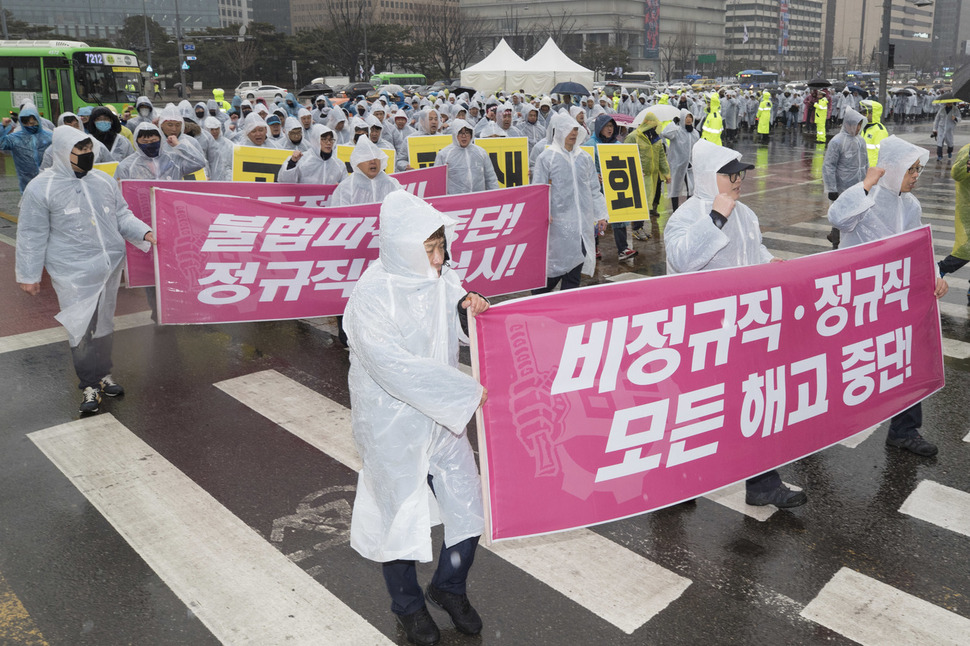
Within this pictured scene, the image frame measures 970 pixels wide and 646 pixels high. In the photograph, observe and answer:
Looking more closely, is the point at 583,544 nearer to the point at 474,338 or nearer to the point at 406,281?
the point at 474,338

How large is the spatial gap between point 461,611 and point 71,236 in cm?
425

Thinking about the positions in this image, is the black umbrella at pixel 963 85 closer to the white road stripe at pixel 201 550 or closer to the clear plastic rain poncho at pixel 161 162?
the clear plastic rain poncho at pixel 161 162

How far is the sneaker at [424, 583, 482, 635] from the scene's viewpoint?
3.49 metres

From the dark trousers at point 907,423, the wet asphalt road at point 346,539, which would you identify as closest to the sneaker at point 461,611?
the wet asphalt road at point 346,539

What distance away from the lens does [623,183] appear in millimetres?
10906

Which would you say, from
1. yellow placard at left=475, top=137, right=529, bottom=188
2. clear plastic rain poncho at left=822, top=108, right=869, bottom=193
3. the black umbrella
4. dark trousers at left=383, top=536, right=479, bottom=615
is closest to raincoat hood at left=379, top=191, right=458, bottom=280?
dark trousers at left=383, top=536, right=479, bottom=615

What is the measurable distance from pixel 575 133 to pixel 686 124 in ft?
20.5

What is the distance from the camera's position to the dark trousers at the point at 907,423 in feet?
17.4

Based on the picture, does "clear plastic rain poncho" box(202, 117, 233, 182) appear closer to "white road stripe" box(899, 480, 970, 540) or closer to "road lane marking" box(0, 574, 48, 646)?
"road lane marking" box(0, 574, 48, 646)

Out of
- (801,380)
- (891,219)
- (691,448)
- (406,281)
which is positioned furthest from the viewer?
(891,219)

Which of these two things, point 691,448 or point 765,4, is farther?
point 765,4

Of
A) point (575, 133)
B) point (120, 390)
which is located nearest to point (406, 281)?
point (120, 390)

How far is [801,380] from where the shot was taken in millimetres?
4270

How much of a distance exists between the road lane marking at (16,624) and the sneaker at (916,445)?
5.09 metres
